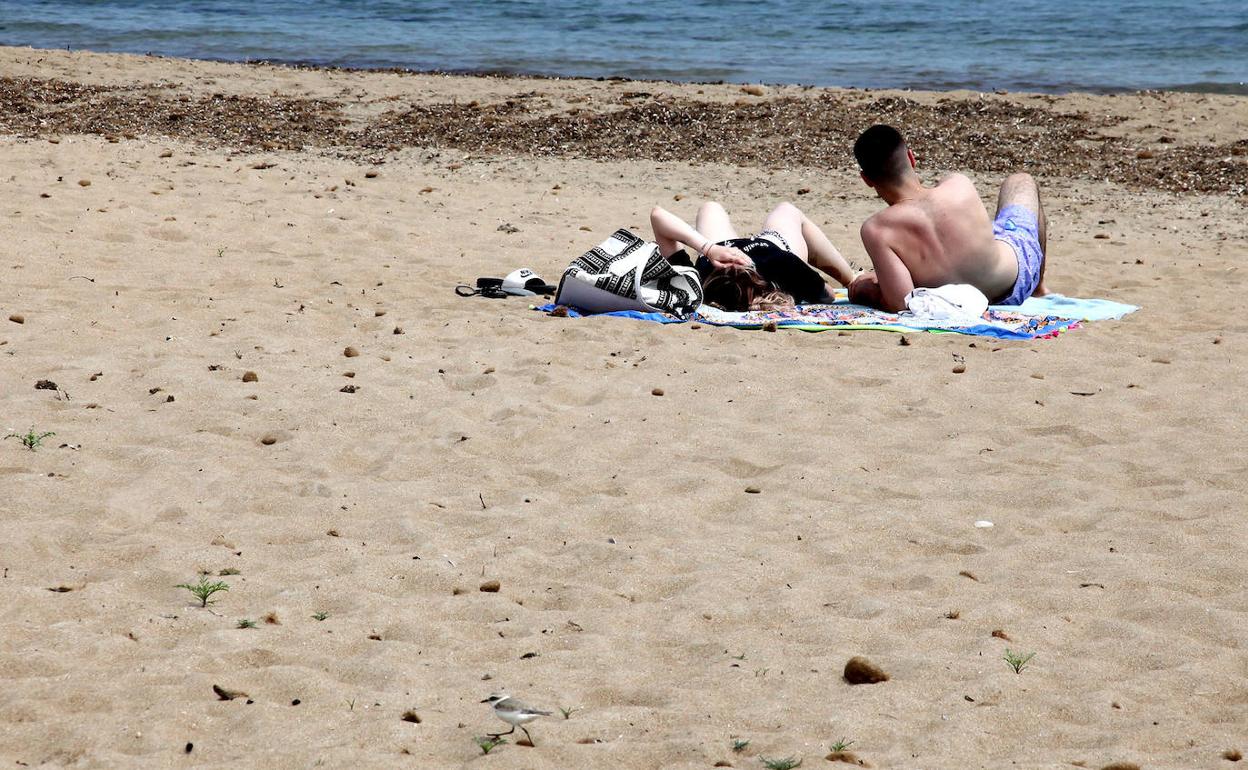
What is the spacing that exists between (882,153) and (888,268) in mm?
566

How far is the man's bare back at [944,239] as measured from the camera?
19.9 feet

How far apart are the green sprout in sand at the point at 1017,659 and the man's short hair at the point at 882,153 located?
12.1 ft

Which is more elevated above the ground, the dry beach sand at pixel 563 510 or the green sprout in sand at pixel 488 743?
the dry beach sand at pixel 563 510

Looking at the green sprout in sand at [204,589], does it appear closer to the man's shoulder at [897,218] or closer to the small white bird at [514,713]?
the small white bird at [514,713]

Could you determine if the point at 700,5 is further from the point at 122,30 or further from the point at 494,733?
the point at 494,733

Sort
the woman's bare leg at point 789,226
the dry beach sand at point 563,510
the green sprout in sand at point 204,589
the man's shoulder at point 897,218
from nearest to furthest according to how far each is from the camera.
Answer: the dry beach sand at point 563,510
the green sprout in sand at point 204,589
the man's shoulder at point 897,218
the woman's bare leg at point 789,226

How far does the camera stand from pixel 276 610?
3.03 metres

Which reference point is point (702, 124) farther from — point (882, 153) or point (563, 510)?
point (563, 510)

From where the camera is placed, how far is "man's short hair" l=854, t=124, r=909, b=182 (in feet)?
20.0

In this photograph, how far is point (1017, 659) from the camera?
2.81 meters


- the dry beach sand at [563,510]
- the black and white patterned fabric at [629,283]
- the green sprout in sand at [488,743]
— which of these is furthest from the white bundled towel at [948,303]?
the green sprout in sand at [488,743]

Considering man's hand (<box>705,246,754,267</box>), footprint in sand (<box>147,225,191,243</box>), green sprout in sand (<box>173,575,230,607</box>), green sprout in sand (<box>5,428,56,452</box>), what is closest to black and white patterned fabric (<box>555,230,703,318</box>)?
man's hand (<box>705,246,754,267</box>)

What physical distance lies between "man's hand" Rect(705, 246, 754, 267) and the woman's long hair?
0.03 m

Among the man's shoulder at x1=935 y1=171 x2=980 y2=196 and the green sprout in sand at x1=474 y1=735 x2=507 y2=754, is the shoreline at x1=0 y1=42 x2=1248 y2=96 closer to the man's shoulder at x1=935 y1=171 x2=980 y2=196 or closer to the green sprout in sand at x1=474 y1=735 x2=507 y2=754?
the man's shoulder at x1=935 y1=171 x2=980 y2=196
